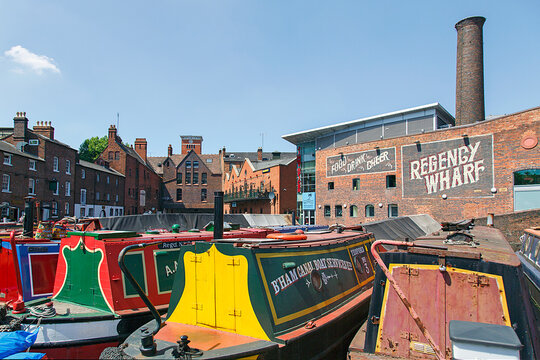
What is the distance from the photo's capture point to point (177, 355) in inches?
155

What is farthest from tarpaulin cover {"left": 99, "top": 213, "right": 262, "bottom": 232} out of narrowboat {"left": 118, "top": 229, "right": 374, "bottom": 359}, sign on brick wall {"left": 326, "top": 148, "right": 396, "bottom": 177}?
sign on brick wall {"left": 326, "top": 148, "right": 396, "bottom": 177}

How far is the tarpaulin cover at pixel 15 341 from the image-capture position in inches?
193

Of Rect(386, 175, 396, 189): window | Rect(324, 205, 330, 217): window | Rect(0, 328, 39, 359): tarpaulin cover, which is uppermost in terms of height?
Rect(386, 175, 396, 189): window

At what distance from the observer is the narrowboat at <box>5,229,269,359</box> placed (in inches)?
221

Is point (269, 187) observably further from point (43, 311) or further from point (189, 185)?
point (43, 311)

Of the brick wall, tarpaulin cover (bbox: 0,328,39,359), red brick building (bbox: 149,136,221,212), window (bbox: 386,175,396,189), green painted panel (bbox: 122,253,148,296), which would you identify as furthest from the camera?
red brick building (bbox: 149,136,221,212)

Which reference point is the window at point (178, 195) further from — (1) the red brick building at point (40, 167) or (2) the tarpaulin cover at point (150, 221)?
(2) the tarpaulin cover at point (150, 221)

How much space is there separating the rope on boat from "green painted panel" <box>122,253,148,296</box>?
Answer: 3.89 feet

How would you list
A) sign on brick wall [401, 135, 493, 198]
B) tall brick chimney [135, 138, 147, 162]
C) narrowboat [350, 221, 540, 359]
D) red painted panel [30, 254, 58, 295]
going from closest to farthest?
narrowboat [350, 221, 540, 359], red painted panel [30, 254, 58, 295], sign on brick wall [401, 135, 493, 198], tall brick chimney [135, 138, 147, 162]

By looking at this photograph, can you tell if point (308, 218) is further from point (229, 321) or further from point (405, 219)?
point (229, 321)

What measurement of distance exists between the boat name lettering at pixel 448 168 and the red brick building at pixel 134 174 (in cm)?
3439

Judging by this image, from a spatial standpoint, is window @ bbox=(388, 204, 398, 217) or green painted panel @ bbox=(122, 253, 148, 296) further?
window @ bbox=(388, 204, 398, 217)

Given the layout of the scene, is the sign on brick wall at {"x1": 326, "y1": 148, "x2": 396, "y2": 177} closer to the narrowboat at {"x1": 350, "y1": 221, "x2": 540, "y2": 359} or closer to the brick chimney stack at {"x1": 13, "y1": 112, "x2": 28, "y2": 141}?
the narrowboat at {"x1": 350, "y1": 221, "x2": 540, "y2": 359}

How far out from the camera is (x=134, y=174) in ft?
151
